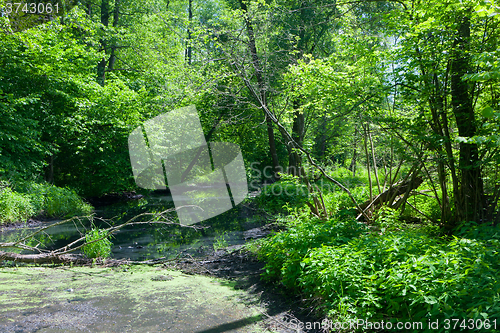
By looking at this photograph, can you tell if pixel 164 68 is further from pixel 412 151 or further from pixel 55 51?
pixel 412 151

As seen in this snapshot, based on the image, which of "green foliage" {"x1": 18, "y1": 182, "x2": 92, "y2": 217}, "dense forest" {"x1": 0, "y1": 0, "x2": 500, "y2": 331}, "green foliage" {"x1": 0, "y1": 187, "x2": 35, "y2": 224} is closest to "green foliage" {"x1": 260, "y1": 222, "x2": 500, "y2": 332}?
"dense forest" {"x1": 0, "y1": 0, "x2": 500, "y2": 331}

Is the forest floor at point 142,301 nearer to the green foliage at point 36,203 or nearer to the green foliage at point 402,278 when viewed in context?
the green foliage at point 402,278

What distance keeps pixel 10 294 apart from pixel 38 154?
10514 mm

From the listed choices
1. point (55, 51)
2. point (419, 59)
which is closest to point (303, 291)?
point (419, 59)

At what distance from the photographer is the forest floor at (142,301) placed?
3.79 m

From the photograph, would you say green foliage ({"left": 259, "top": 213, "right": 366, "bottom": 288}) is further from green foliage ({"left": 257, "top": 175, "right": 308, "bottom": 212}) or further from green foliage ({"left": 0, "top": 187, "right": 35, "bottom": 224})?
green foliage ({"left": 0, "top": 187, "right": 35, "bottom": 224})

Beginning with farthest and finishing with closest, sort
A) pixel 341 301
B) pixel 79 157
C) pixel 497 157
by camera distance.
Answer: pixel 79 157, pixel 497 157, pixel 341 301

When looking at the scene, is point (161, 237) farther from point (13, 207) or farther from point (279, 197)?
point (13, 207)

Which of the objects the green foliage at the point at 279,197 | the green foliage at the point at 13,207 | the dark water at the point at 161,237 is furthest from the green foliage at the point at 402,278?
the green foliage at the point at 13,207

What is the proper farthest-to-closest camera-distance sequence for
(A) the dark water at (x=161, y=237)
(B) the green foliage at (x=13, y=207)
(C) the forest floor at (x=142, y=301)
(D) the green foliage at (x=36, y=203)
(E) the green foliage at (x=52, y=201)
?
(E) the green foliage at (x=52, y=201) < (D) the green foliage at (x=36, y=203) < (B) the green foliage at (x=13, y=207) < (A) the dark water at (x=161, y=237) < (C) the forest floor at (x=142, y=301)

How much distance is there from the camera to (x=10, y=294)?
444 cm

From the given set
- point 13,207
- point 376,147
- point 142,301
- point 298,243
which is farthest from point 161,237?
point 376,147

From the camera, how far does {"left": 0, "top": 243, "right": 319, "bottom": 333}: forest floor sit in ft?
12.4

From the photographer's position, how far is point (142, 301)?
4492mm
